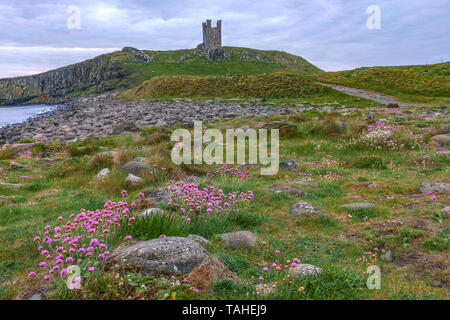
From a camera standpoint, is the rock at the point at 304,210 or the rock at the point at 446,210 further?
the rock at the point at 304,210

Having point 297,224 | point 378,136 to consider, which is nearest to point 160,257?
point 297,224

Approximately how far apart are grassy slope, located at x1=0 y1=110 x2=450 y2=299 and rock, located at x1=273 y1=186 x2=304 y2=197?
0.61 ft

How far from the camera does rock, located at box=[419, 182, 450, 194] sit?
7148mm

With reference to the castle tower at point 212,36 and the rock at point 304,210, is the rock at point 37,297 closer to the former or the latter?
the rock at point 304,210

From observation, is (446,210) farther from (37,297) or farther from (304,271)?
(37,297)

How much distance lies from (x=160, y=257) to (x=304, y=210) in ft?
12.7

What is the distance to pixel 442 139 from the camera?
11.5 m

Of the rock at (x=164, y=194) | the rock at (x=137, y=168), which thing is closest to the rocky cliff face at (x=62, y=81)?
the rock at (x=137, y=168)

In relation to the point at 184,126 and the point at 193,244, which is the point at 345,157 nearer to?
the point at 193,244

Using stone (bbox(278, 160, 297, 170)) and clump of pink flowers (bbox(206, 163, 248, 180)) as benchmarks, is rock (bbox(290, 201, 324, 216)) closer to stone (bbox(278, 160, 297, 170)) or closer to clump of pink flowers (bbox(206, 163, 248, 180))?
clump of pink flowers (bbox(206, 163, 248, 180))

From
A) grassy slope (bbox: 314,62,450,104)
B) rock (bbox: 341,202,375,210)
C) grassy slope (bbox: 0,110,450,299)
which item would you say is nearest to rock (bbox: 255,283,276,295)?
grassy slope (bbox: 0,110,450,299)

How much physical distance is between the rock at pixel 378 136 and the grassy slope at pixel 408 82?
23907mm

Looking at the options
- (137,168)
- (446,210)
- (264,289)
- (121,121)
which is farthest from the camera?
(121,121)

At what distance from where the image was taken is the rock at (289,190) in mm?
7566
